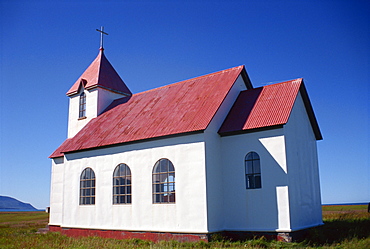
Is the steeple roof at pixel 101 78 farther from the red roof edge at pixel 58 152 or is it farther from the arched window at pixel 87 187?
the arched window at pixel 87 187

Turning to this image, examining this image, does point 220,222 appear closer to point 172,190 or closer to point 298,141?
point 172,190

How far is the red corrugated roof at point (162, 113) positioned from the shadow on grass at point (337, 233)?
6.70 meters

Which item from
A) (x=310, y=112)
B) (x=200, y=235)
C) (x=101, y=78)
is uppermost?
(x=101, y=78)

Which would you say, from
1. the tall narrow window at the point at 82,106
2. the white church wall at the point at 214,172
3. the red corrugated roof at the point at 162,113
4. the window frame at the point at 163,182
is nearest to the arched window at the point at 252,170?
the white church wall at the point at 214,172

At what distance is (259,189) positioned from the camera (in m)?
15.8

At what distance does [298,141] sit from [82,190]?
41.6ft

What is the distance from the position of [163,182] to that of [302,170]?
6772 mm

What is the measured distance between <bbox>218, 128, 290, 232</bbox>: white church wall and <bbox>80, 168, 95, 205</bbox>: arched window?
324 inches

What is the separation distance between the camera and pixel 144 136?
18250mm

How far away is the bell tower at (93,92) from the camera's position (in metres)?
25.7

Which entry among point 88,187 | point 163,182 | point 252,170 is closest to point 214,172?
point 252,170

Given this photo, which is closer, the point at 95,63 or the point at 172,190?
the point at 172,190

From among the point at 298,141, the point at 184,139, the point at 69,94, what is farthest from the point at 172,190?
the point at 69,94

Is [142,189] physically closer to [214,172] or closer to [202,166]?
[202,166]
